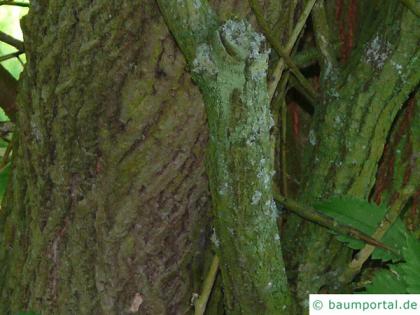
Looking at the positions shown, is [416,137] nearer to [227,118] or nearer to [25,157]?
[227,118]

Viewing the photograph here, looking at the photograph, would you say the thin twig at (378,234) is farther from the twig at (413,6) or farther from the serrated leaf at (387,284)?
the twig at (413,6)

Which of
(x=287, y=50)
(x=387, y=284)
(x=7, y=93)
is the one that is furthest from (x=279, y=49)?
(x=7, y=93)

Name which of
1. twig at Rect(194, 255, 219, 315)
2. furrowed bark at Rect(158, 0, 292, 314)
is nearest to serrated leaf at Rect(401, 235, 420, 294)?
furrowed bark at Rect(158, 0, 292, 314)

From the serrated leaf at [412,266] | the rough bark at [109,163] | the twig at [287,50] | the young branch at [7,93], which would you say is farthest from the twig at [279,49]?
the young branch at [7,93]

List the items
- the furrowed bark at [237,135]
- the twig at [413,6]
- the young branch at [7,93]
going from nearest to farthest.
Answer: the furrowed bark at [237,135] → the twig at [413,6] → the young branch at [7,93]

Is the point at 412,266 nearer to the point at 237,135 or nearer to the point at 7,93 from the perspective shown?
the point at 237,135

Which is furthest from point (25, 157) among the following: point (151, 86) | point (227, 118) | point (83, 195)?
point (227, 118)
